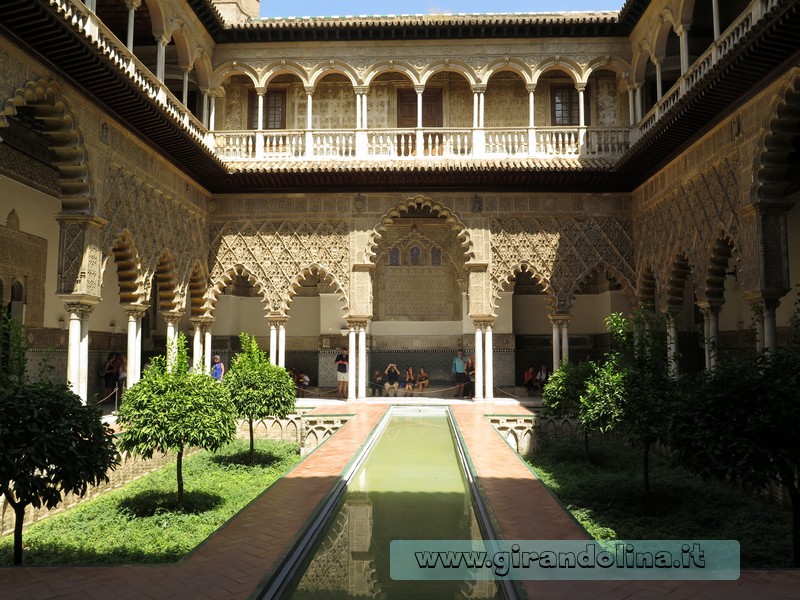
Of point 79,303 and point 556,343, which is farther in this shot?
point 556,343

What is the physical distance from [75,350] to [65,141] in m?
3.28

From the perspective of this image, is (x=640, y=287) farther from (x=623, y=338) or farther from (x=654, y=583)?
(x=654, y=583)

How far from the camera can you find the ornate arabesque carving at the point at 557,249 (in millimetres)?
16062

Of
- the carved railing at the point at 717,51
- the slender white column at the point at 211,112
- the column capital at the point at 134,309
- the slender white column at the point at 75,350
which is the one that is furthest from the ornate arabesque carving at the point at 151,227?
the carved railing at the point at 717,51

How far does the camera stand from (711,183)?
11.5 m

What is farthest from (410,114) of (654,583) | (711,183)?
(654,583)

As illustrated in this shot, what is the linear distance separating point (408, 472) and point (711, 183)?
736 cm

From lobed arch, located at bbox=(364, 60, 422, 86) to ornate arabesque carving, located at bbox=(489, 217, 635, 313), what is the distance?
4077mm

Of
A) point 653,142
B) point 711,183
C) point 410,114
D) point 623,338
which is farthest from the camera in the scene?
point 410,114

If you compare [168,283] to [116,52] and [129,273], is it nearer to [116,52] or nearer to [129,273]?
[129,273]

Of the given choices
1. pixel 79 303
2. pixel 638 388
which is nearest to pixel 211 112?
pixel 79 303

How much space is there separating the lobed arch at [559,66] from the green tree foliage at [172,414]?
1170 centimetres

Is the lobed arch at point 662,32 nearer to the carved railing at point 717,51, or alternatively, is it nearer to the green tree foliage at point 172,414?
the carved railing at point 717,51

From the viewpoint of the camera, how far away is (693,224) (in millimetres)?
12352
